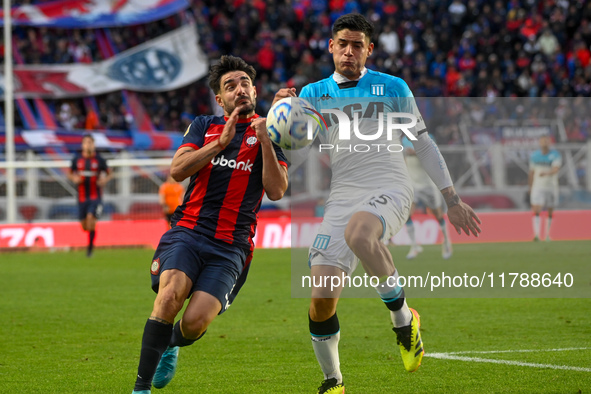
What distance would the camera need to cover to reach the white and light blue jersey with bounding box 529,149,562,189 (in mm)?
16328

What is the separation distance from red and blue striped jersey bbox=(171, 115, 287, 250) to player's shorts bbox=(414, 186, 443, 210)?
281 inches

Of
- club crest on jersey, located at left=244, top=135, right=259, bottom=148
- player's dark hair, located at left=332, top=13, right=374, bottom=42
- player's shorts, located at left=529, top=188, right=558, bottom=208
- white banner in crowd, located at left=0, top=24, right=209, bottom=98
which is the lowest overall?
white banner in crowd, located at left=0, top=24, right=209, bottom=98

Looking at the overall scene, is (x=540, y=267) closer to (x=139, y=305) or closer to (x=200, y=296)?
(x=139, y=305)

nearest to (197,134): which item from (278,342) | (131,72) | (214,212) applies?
(214,212)

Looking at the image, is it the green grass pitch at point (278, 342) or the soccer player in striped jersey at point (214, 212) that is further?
the green grass pitch at point (278, 342)

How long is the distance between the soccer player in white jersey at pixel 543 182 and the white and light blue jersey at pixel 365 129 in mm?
11250

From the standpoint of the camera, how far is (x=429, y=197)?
504 inches

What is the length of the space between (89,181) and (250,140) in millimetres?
11118

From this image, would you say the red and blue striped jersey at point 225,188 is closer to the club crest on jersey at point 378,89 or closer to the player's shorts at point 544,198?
the club crest on jersey at point 378,89

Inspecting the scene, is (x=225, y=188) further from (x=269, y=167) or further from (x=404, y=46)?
(x=404, y=46)

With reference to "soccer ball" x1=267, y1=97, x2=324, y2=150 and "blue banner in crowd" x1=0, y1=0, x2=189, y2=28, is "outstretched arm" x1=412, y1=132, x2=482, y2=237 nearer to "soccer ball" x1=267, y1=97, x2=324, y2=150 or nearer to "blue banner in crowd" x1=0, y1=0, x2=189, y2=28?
"soccer ball" x1=267, y1=97, x2=324, y2=150

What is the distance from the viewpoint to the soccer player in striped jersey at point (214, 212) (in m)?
4.81

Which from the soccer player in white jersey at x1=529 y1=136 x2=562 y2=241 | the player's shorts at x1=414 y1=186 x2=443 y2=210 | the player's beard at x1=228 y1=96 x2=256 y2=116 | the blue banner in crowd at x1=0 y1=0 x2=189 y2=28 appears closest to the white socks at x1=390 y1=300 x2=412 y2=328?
the player's beard at x1=228 y1=96 x2=256 y2=116

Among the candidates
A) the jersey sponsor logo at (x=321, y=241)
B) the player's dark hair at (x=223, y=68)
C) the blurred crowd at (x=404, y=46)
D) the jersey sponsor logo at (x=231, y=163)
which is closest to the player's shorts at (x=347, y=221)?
the jersey sponsor logo at (x=321, y=241)
